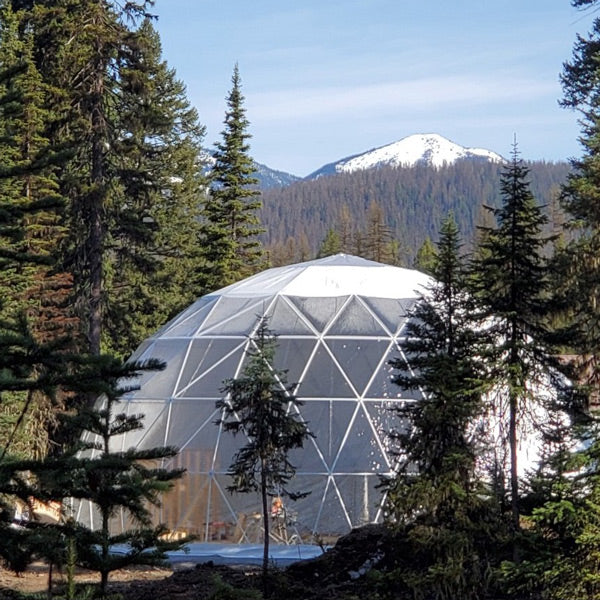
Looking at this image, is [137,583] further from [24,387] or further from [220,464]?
[24,387]

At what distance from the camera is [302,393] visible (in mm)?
19938

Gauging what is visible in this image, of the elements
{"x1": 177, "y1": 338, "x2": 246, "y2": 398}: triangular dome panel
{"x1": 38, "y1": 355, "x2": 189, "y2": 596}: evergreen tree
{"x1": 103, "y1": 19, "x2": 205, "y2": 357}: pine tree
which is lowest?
{"x1": 38, "y1": 355, "x2": 189, "y2": 596}: evergreen tree

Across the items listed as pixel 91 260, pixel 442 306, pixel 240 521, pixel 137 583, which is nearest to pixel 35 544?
pixel 442 306

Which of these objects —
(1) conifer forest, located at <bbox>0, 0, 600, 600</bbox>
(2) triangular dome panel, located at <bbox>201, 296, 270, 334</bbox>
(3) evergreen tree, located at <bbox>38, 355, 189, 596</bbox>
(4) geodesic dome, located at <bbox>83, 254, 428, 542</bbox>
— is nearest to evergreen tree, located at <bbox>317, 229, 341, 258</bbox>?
(1) conifer forest, located at <bbox>0, 0, 600, 600</bbox>

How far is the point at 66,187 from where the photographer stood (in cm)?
2630

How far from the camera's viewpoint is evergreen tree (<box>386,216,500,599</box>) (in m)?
12.7

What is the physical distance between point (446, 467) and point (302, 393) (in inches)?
279

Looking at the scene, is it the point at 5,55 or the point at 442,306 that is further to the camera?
the point at 5,55

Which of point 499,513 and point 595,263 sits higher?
point 595,263

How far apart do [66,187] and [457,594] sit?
679 inches

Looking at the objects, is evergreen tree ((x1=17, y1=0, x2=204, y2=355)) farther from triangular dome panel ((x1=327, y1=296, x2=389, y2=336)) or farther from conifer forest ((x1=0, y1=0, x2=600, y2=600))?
triangular dome panel ((x1=327, y1=296, x2=389, y2=336))

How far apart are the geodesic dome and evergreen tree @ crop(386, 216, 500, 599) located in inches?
152

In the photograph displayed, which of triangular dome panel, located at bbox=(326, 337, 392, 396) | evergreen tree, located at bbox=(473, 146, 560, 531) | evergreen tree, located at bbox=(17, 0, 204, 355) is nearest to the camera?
evergreen tree, located at bbox=(473, 146, 560, 531)

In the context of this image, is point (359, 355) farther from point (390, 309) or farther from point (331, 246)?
point (331, 246)
